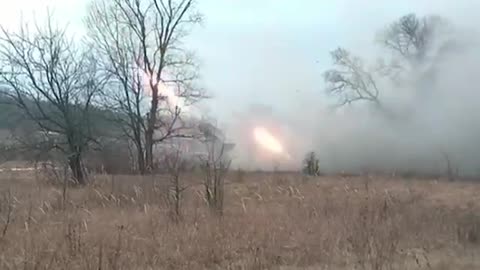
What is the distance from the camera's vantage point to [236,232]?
33.6 ft

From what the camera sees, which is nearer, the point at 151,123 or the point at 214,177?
the point at 214,177

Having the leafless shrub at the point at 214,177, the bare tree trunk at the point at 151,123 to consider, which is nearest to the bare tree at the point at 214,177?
the leafless shrub at the point at 214,177

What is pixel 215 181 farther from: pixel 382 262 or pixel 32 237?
pixel 382 262

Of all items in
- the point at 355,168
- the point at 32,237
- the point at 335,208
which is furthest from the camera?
the point at 355,168

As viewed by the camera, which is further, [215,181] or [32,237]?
[215,181]

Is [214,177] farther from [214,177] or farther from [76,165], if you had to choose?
[76,165]

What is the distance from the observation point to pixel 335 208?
13266 millimetres

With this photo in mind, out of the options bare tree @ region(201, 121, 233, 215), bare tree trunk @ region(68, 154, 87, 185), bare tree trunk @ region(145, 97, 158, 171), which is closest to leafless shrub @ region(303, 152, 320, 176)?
bare tree trunk @ region(145, 97, 158, 171)

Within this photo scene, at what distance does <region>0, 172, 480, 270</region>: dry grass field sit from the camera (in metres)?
8.27

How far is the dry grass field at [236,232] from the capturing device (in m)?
8.27

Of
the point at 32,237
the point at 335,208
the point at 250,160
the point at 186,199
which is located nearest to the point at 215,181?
the point at 186,199

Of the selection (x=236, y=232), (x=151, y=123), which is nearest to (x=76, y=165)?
(x=151, y=123)

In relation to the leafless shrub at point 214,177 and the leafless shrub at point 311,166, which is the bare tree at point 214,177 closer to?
the leafless shrub at point 214,177

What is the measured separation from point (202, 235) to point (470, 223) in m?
5.39
